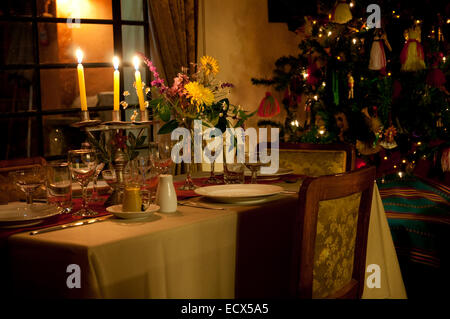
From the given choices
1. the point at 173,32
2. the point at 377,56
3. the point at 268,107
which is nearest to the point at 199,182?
the point at 173,32

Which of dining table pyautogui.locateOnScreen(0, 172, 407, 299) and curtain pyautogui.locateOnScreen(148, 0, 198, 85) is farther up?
curtain pyautogui.locateOnScreen(148, 0, 198, 85)

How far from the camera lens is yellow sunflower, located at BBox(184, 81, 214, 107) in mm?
2119

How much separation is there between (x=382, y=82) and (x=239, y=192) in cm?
270

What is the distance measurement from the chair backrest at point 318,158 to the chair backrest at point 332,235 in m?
1.00

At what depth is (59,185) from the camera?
1.95 metres

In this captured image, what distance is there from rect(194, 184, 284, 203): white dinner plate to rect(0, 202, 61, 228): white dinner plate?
0.51 metres

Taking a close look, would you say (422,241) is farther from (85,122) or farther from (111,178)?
(85,122)

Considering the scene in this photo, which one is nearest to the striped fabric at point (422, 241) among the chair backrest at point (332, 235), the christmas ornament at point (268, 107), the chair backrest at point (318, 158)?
the chair backrest at point (318, 158)

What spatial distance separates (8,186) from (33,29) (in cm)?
164

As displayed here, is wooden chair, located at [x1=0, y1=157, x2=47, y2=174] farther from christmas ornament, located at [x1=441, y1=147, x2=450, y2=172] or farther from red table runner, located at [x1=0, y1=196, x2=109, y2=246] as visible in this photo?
christmas ornament, located at [x1=441, y1=147, x2=450, y2=172]

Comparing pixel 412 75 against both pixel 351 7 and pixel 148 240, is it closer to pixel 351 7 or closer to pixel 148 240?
pixel 351 7

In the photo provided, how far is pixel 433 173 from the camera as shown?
480 centimetres

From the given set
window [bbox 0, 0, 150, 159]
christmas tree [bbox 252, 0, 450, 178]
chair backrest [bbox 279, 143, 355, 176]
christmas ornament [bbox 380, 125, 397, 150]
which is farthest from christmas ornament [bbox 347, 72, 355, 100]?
chair backrest [bbox 279, 143, 355, 176]

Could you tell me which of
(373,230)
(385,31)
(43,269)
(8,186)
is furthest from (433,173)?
(43,269)
